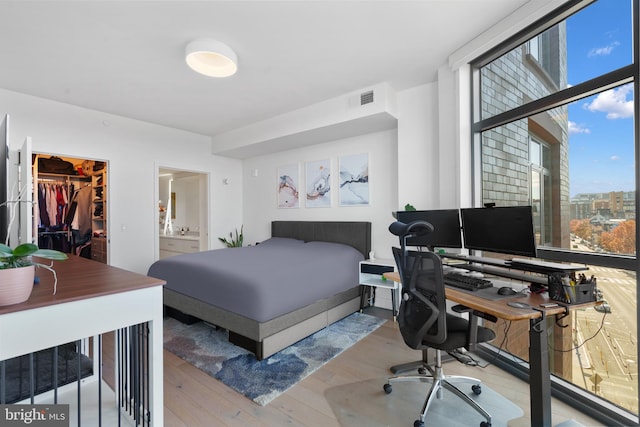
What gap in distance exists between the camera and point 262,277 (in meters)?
2.53

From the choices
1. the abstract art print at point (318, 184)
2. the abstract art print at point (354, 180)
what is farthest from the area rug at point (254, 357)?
the abstract art print at point (318, 184)

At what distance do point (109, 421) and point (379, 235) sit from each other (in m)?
3.31

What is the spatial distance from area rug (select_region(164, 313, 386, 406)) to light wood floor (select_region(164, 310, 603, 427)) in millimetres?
69

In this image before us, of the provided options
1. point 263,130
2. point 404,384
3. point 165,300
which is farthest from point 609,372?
point 263,130

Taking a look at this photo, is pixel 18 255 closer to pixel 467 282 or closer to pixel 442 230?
pixel 467 282

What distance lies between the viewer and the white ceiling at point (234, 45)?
7.15 feet

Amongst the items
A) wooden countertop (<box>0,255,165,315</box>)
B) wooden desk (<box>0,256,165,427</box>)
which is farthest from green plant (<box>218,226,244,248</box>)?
wooden desk (<box>0,256,165,427</box>)

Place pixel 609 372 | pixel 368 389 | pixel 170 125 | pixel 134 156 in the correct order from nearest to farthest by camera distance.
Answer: pixel 609 372 < pixel 368 389 < pixel 134 156 < pixel 170 125

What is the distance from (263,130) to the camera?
4.62 meters

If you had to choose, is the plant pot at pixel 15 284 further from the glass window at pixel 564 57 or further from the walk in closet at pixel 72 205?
the walk in closet at pixel 72 205

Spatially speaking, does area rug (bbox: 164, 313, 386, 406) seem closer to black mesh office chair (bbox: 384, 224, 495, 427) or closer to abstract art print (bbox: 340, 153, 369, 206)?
black mesh office chair (bbox: 384, 224, 495, 427)

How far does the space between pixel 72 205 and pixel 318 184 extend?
15.8 feet

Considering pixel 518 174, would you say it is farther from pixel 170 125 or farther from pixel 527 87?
pixel 170 125

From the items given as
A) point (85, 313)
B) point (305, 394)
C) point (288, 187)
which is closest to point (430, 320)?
point (305, 394)
